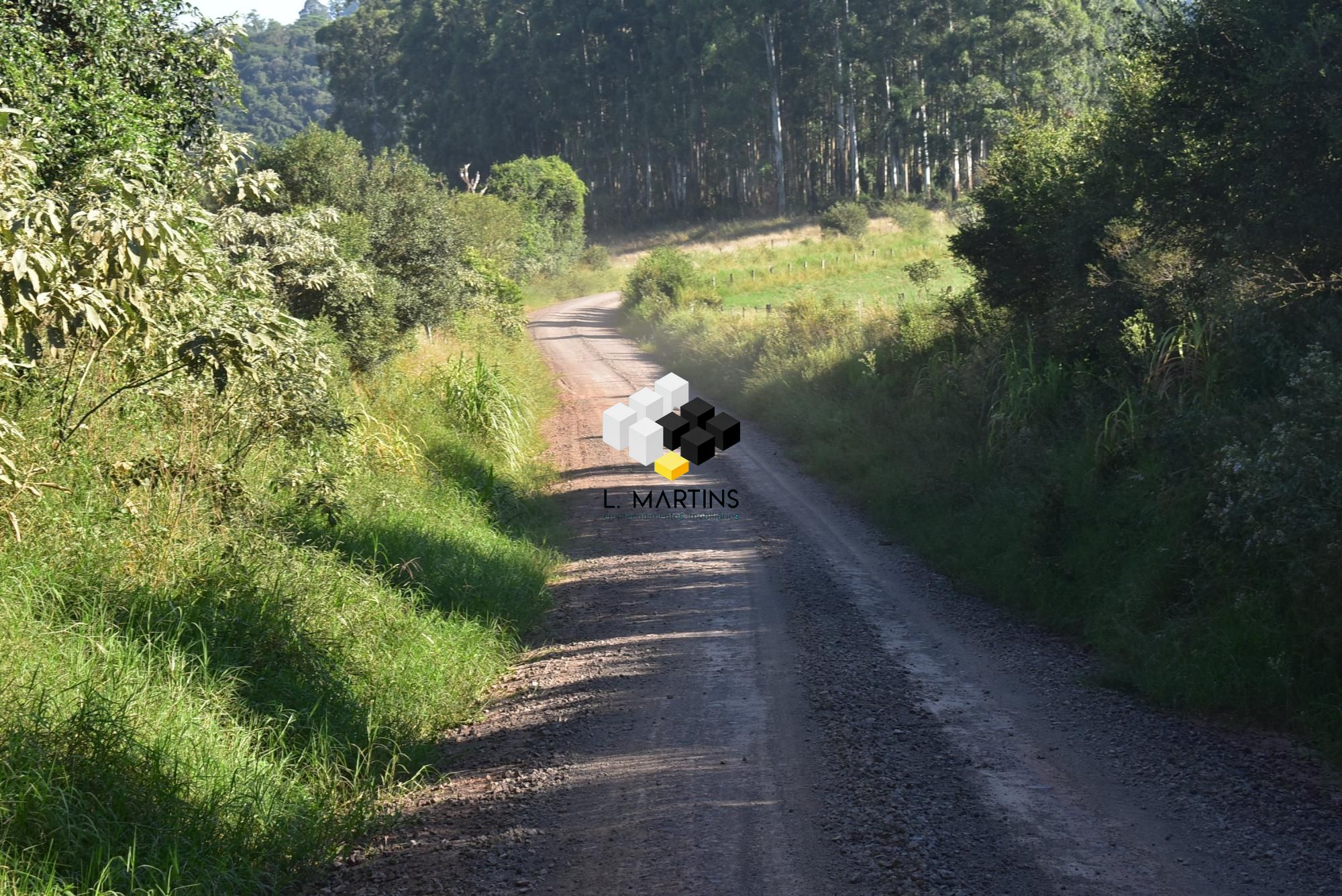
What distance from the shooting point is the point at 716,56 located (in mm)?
59812

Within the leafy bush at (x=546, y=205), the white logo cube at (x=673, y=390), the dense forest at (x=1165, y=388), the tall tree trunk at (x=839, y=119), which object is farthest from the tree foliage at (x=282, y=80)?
the dense forest at (x=1165, y=388)

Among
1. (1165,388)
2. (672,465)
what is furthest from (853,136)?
(1165,388)

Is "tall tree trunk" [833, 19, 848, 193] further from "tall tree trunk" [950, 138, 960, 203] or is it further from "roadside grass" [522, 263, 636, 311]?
"roadside grass" [522, 263, 636, 311]

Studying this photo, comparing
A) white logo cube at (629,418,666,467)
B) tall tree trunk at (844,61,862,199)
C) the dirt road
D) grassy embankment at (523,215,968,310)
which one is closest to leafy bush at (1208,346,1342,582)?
the dirt road

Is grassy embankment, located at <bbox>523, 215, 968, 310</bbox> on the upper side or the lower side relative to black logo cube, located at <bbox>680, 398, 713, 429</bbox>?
upper

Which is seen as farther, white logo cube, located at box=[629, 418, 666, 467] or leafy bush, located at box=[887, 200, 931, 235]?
leafy bush, located at box=[887, 200, 931, 235]

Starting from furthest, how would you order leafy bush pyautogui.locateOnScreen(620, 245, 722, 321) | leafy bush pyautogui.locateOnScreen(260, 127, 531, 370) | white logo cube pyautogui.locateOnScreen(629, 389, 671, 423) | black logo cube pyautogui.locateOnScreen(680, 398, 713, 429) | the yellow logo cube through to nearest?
leafy bush pyautogui.locateOnScreen(620, 245, 722, 321), white logo cube pyautogui.locateOnScreen(629, 389, 671, 423), black logo cube pyautogui.locateOnScreen(680, 398, 713, 429), the yellow logo cube, leafy bush pyautogui.locateOnScreen(260, 127, 531, 370)

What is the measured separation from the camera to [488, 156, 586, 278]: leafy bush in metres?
53.0

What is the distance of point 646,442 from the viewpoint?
16.9m

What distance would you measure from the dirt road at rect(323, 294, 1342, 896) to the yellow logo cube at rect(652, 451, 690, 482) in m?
5.71

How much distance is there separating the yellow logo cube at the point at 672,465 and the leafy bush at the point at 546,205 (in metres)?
34.3

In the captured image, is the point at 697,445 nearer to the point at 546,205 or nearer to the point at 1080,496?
the point at 1080,496

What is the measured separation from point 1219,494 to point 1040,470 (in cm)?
344

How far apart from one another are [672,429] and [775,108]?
1837 inches
